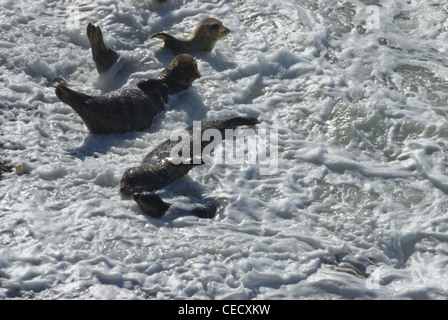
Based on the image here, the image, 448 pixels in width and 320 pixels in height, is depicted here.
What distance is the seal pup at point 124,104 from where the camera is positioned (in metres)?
6.53

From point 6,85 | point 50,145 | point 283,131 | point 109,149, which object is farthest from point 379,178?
point 6,85

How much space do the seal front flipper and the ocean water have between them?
8 centimetres

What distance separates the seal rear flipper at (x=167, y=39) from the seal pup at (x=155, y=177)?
225cm

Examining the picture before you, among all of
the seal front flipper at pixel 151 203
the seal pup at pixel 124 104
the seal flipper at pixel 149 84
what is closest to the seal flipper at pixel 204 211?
the seal front flipper at pixel 151 203

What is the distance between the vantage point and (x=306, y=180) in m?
6.12

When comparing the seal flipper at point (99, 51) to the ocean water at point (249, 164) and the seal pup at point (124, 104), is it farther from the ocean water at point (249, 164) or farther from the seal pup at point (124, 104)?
the seal pup at point (124, 104)

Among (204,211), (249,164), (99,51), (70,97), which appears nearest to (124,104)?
(70,97)

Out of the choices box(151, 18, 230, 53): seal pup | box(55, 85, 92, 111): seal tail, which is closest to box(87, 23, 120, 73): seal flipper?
box(151, 18, 230, 53): seal pup

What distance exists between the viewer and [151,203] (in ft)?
17.8

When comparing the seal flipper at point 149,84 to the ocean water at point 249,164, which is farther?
the seal flipper at point 149,84

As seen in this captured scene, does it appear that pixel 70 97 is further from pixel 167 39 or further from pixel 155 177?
pixel 167 39

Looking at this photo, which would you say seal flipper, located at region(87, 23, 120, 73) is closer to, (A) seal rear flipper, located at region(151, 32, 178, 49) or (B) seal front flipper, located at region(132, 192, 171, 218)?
(A) seal rear flipper, located at region(151, 32, 178, 49)

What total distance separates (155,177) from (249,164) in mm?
1021

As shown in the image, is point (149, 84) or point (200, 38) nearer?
point (149, 84)
